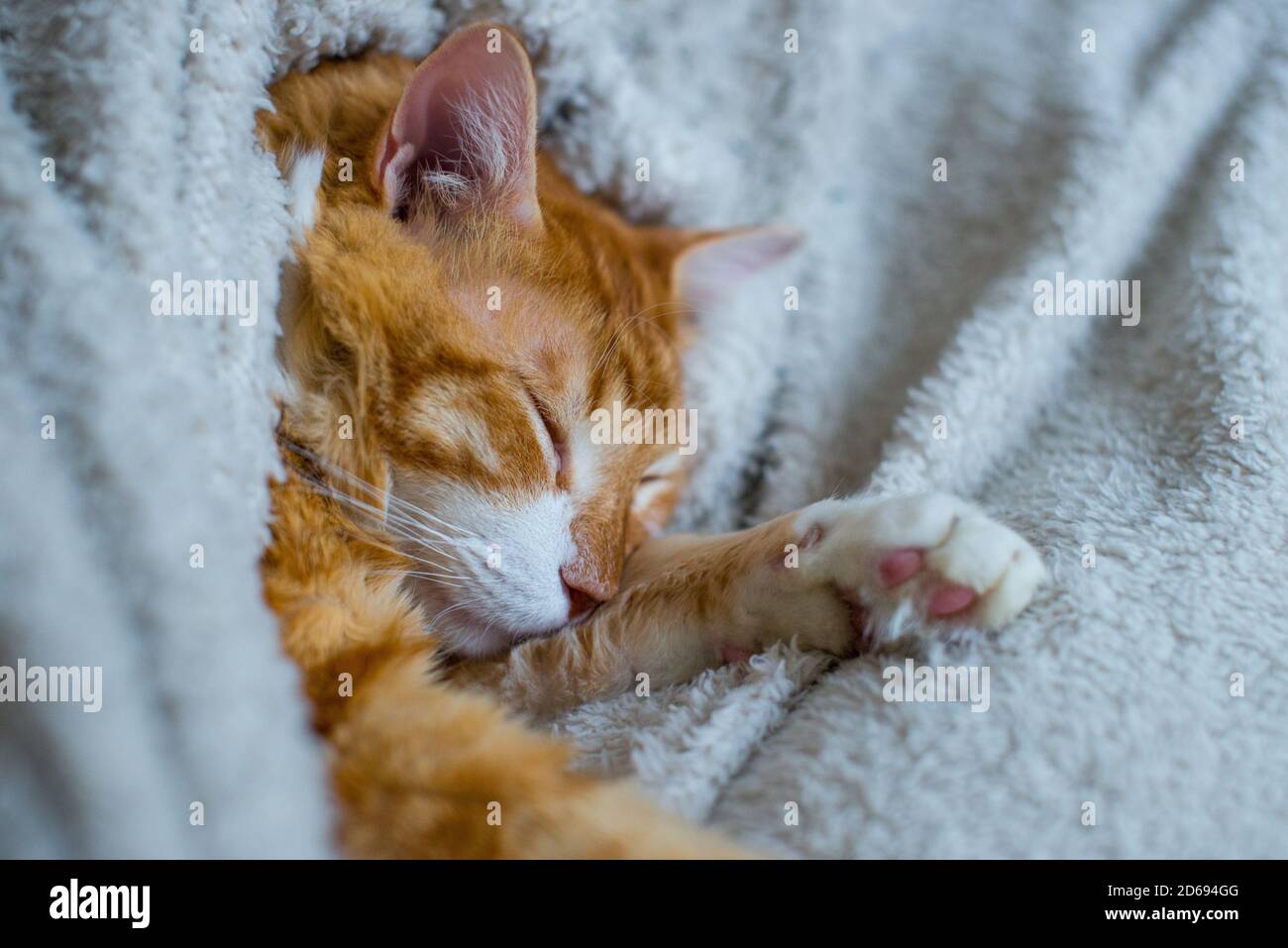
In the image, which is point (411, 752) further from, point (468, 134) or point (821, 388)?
point (821, 388)

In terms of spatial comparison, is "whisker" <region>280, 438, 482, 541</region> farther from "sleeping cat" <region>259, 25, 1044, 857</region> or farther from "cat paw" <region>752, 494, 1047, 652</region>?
"cat paw" <region>752, 494, 1047, 652</region>

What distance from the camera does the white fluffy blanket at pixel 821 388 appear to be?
641mm

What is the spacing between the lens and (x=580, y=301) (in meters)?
1.11

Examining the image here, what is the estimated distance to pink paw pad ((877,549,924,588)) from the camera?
0.87m

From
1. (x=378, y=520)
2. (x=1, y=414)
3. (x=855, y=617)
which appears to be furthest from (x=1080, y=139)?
(x=1, y=414)

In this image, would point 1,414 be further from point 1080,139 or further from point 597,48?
point 1080,139

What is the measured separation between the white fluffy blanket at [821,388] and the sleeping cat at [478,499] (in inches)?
2.4

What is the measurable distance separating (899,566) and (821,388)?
559 millimetres

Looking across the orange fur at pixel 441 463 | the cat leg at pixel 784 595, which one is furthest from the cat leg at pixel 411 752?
the cat leg at pixel 784 595

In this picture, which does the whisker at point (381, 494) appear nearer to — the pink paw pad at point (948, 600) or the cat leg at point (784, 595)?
the cat leg at point (784, 595)

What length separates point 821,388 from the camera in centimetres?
140

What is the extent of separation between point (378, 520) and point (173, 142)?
0.38 m

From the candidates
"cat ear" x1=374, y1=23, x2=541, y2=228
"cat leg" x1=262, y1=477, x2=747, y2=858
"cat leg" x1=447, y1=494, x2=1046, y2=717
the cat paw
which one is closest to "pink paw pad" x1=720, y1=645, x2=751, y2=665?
"cat leg" x1=447, y1=494, x2=1046, y2=717

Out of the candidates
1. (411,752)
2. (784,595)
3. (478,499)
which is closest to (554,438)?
(478,499)
